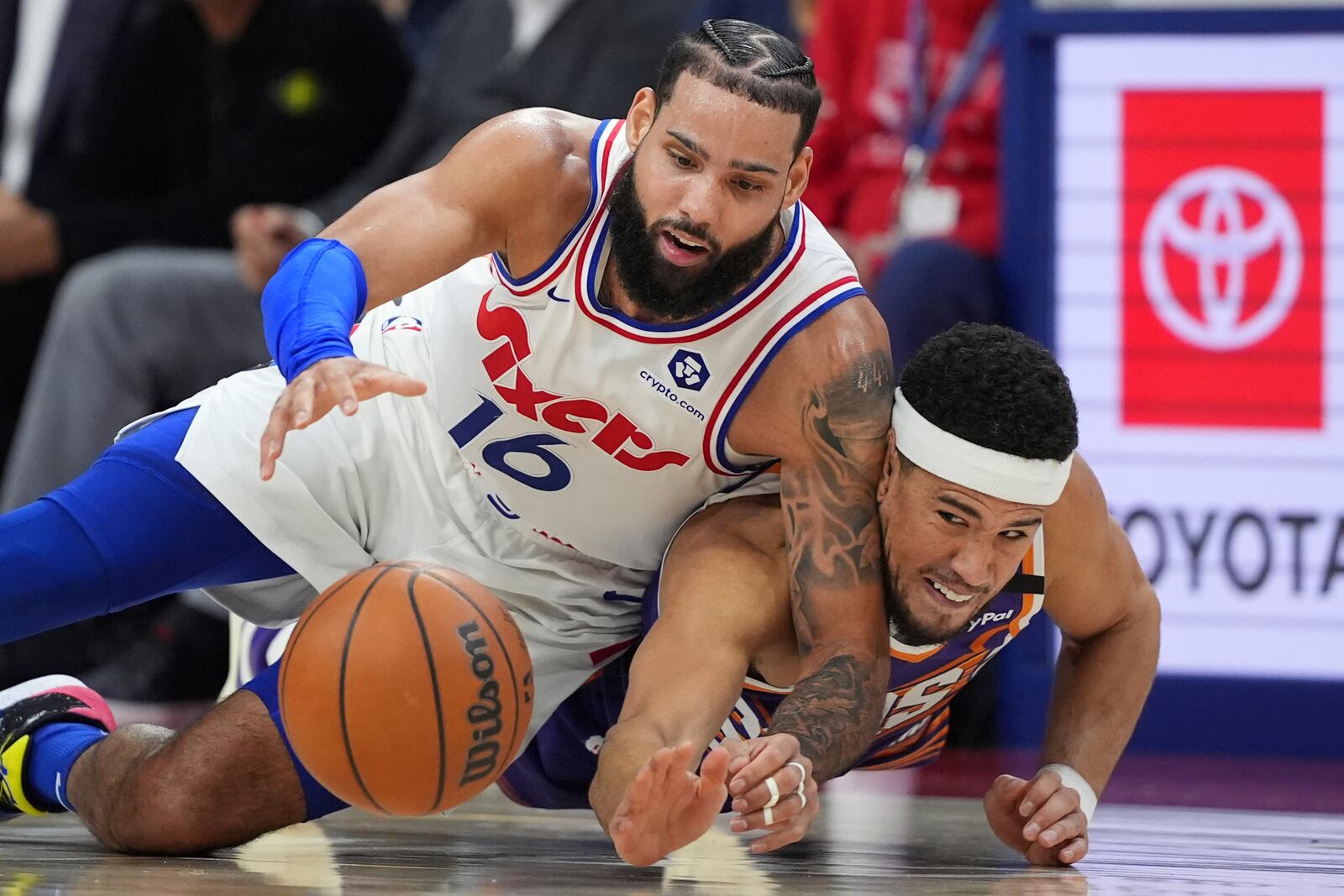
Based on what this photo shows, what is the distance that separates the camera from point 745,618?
3291mm

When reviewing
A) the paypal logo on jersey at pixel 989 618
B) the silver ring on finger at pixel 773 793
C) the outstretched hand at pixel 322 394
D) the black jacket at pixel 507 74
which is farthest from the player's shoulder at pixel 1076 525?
the black jacket at pixel 507 74

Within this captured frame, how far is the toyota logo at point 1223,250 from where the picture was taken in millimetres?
5531

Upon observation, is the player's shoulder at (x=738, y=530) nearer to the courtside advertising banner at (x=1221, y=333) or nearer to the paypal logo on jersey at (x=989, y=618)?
the paypal logo on jersey at (x=989, y=618)

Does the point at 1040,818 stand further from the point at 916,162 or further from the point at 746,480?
the point at 916,162

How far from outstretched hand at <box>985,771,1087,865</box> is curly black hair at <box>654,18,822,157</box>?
47.4 inches

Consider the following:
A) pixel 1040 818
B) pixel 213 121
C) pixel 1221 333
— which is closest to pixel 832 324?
pixel 1040 818

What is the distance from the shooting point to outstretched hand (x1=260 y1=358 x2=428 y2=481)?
271 centimetres

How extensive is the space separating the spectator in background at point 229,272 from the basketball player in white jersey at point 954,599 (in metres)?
2.93

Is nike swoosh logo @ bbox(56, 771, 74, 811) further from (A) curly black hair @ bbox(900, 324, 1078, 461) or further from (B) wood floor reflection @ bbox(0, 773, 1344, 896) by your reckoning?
(A) curly black hair @ bbox(900, 324, 1078, 461)

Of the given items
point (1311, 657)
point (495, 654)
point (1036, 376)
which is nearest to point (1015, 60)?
point (1311, 657)

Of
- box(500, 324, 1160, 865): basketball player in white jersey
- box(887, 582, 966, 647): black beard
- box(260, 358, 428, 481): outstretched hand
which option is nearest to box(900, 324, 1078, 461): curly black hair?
box(500, 324, 1160, 865): basketball player in white jersey

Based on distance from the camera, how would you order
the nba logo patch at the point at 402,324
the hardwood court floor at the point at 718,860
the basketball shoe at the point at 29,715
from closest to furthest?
the hardwood court floor at the point at 718,860 < the basketball shoe at the point at 29,715 < the nba logo patch at the point at 402,324

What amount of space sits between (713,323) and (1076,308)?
2574 mm

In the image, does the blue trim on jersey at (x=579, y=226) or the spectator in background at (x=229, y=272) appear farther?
the spectator in background at (x=229, y=272)
